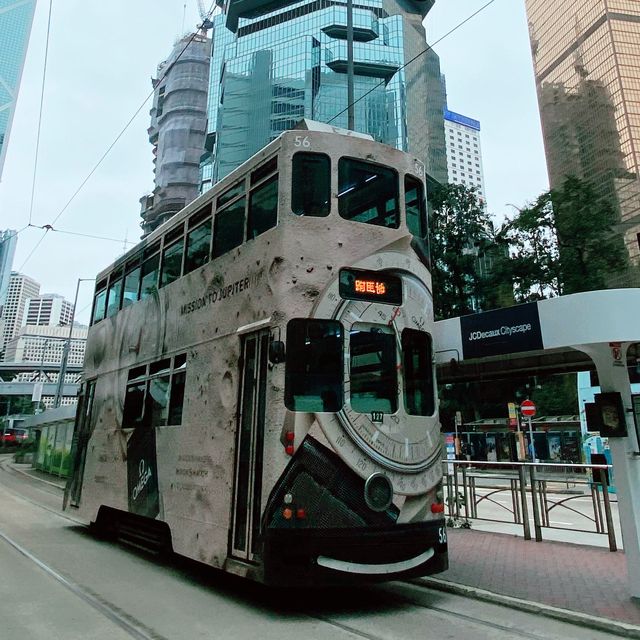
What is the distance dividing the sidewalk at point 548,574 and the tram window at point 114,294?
22.4ft

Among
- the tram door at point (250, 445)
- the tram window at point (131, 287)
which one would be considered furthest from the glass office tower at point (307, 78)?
the tram door at point (250, 445)

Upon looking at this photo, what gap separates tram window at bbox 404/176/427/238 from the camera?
20.6 feet

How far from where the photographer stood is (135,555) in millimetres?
8242

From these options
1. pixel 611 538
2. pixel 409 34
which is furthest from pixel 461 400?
pixel 409 34

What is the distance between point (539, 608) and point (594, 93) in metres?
61.0

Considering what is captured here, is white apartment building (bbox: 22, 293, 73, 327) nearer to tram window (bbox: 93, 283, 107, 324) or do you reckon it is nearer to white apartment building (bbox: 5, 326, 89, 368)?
white apartment building (bbox: 5, 326, 89, 368)

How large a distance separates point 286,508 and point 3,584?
375 cm

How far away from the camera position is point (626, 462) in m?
5.72

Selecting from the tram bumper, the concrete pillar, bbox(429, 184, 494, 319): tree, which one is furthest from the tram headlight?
bbox(429, 184, 494, 319): tree

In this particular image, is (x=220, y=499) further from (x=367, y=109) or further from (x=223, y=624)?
(x=367, y=109)

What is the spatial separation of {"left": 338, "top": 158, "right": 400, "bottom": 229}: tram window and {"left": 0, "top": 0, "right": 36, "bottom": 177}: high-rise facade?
3959 cm

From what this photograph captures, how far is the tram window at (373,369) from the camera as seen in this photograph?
5.37 m

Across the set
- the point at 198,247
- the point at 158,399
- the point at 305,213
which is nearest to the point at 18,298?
the point at 158,399

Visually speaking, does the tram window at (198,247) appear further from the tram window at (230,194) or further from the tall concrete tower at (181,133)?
the tall concrete tower at (181,133)
